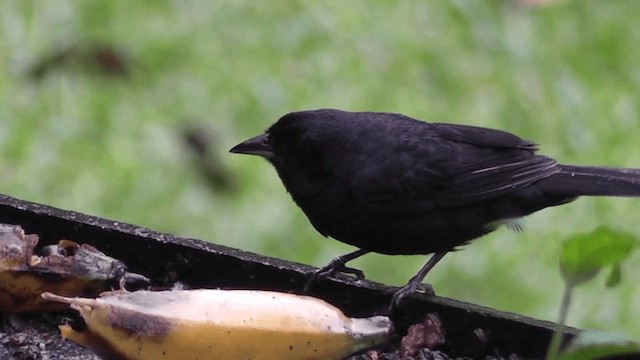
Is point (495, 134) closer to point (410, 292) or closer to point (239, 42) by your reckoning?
point (410, 292)

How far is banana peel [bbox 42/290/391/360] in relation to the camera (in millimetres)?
1979

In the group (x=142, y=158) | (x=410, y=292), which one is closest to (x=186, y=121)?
(x=142, y=158)

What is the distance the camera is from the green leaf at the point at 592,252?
1340mm

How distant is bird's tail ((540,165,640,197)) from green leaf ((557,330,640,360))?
102 inches

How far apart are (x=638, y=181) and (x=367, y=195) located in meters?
0.95

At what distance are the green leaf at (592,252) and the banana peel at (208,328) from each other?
73 centimetres

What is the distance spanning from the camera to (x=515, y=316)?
2.49 m

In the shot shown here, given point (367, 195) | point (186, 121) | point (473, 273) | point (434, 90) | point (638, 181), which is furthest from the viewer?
point (434, 90)

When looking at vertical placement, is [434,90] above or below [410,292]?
above

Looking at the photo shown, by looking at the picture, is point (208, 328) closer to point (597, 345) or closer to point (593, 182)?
point (597, 345)

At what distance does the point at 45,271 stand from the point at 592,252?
125 cm

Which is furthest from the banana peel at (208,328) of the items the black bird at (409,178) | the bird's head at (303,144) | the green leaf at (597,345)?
the bird's head at (303,144)

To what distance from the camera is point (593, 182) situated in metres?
3.96

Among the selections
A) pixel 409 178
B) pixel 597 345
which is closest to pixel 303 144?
pixel 409 178
